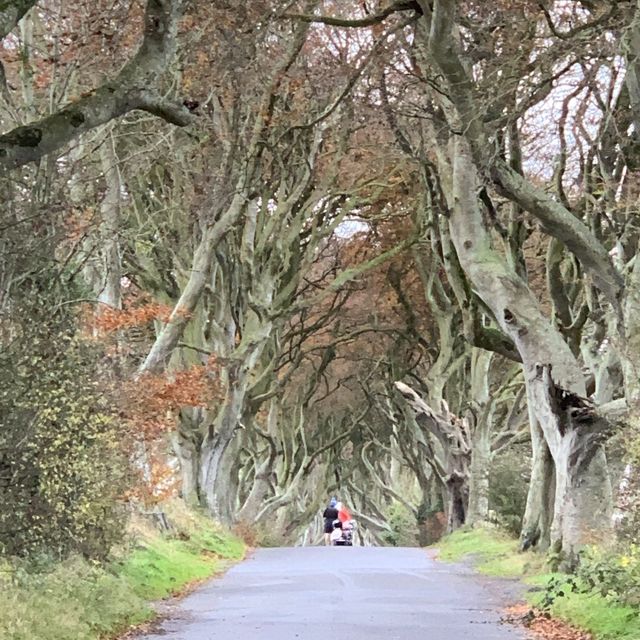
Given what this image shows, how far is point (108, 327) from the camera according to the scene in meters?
12.4

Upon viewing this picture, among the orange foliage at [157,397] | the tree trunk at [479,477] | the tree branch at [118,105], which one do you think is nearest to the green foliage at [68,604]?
the orange foliage at [157,397]

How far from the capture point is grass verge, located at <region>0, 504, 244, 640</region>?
7094mm

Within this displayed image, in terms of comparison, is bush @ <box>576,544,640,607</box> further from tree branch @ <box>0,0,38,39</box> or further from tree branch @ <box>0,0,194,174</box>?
tree branch @ <box>0,0,38,39</box>

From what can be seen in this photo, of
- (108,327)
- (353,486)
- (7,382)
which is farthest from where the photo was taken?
(353,486)

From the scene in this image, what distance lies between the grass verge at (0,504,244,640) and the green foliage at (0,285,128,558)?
1.30 ft

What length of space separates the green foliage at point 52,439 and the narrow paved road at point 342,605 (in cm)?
150

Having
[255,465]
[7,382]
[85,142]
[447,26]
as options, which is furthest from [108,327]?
[255,465]

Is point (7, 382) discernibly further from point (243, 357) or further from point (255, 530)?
point (255, 530)

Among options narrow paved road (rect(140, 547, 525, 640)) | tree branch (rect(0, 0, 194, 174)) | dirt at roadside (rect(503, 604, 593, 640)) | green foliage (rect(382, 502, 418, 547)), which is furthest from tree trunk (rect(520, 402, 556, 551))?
green foliage (rect(382, 502, 418, 547))

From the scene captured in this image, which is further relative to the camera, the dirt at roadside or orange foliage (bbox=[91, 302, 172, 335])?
orange foliage (bbox=[91, 302, 172, 335])

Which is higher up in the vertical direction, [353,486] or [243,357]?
[243,357]

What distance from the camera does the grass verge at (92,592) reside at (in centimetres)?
709

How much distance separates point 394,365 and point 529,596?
706 inches

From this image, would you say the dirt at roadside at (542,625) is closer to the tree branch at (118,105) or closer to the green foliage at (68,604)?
the green foliage at (68,604)
